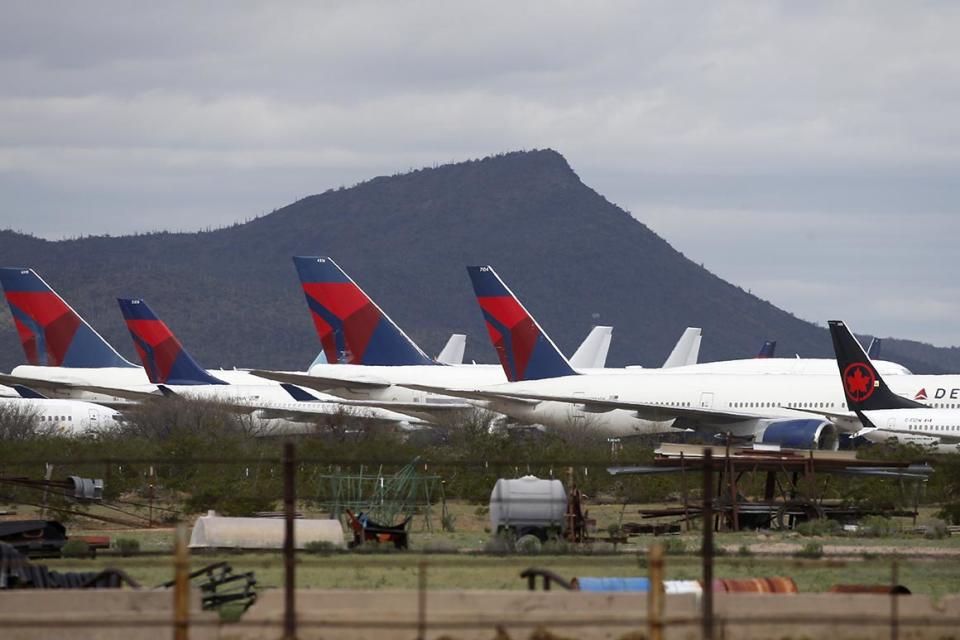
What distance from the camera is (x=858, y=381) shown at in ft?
154

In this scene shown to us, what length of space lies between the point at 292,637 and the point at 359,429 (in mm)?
51968

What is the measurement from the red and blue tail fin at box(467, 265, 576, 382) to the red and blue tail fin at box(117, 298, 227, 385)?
19.1 metres

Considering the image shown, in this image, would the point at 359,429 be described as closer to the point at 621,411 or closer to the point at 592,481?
the point at 621,411

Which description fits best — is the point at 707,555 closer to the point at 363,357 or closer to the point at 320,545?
the point at 320,545

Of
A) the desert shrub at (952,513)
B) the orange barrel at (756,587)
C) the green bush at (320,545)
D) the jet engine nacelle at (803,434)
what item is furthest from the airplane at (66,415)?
the orange barrel at (756,587)

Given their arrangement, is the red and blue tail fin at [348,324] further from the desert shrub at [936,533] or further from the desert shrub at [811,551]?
the desert shrub at [811,551]

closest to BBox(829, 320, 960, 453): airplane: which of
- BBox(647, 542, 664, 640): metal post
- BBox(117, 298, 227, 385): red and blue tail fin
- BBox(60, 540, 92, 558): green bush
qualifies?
BBox(60, 540, 92, 558): green bush

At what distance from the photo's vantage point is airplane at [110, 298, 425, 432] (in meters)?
67.2

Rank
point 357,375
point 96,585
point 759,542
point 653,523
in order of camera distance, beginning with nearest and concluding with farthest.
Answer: point 96,585 < point 759,542 < point 653,523 < point 357,375

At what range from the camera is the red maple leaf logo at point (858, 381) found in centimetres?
4688

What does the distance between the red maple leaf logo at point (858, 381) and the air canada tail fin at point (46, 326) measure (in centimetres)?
4542

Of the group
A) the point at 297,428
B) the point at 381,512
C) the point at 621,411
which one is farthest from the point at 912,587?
the point at 297,428

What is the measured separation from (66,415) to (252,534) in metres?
41.7

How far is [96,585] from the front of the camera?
15570mm
